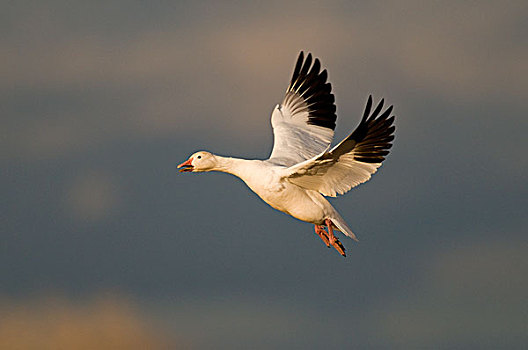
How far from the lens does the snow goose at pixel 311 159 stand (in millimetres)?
19156

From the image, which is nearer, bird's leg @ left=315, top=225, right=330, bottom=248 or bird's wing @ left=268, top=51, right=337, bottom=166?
bird's leg @ left=315, top=225, right=330, bottom=248

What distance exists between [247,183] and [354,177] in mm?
2475

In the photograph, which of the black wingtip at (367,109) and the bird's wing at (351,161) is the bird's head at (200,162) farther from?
the black wingtip at (367,109)

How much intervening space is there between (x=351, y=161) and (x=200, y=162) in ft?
13.2

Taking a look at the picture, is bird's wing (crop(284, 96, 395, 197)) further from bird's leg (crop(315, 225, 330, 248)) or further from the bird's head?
the bird's head

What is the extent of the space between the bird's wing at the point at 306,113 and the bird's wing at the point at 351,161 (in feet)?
9.96

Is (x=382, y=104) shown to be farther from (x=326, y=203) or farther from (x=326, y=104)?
(x=326, y=104)

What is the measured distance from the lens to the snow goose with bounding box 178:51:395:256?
19.2 metres

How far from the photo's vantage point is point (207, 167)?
21.7m

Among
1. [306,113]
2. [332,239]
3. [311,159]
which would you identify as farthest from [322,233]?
[306,113]

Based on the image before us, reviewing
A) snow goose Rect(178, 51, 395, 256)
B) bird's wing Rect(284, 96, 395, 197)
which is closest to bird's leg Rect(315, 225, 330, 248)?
snow goose Rect(178, 51, 395, 256)

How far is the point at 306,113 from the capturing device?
81.4ft

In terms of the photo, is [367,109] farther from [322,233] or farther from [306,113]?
[306,113]

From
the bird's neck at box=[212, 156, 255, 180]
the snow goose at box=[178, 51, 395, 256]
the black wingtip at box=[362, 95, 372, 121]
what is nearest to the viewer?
the black wingtip at box=[362, 95, 372, 121]
